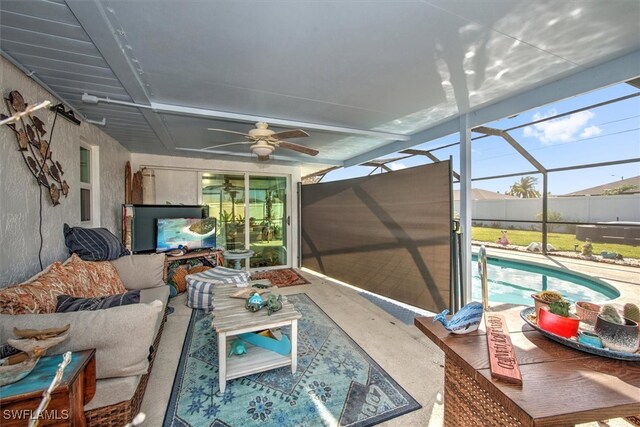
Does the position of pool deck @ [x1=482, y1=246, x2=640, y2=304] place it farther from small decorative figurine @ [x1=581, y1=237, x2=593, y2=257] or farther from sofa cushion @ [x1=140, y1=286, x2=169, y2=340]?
sofa cushion @ [x1=140, y1=286, x2=169, y2=340]

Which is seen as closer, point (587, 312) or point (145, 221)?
point (587, 312)

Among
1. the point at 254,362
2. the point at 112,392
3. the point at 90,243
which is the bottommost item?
the point at 254,362

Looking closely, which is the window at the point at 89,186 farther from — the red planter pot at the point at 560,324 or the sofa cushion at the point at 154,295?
the red planter pot at the point at 560,324

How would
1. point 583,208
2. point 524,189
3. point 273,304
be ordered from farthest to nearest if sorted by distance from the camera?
point 524,189, point 583,208, point 273,304

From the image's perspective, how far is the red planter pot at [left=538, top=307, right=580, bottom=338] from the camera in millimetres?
969

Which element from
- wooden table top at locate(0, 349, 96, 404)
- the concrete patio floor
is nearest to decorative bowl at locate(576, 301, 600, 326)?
the concrete patio floor

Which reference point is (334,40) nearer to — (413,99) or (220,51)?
(220,51)

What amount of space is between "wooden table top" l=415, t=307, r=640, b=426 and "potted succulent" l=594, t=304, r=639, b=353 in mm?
48

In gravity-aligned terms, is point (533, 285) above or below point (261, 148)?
below

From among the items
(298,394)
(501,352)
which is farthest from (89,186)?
(501,352)

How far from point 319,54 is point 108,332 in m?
2.03

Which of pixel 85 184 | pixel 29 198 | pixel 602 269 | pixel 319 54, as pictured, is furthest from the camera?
pixel 602 269

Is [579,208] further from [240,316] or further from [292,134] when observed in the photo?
[240,316]

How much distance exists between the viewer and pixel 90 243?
2.39 meters
